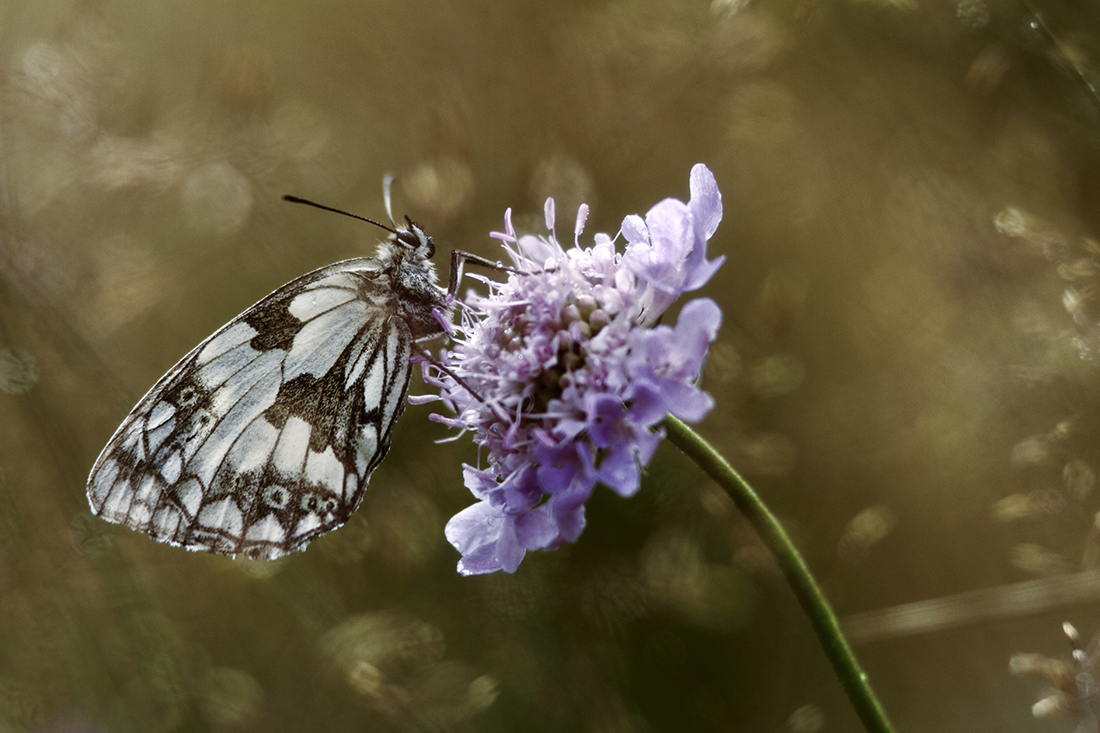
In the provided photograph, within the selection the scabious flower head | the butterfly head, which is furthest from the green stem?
the butterfly head

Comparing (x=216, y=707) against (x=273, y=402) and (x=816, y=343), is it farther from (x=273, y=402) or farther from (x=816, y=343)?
(x=816, y=343)

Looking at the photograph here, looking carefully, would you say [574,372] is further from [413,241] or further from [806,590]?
[413,241]

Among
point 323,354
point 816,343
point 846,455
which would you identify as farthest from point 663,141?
point 323,354

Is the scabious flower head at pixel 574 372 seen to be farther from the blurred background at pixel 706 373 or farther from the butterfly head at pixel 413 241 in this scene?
the blurred background at pixel 706 373

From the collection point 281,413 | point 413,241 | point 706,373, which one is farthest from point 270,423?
point 706,373

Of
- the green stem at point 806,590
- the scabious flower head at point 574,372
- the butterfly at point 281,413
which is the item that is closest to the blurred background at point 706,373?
the butterfly at point 281,413

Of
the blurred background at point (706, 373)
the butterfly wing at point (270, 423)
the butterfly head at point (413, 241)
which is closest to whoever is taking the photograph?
the butterfly wing at point (270, 423)

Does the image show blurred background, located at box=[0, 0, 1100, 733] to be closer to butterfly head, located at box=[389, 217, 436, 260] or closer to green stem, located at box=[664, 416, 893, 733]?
butterfly head, located at box=[389, 217, 436, 260]
